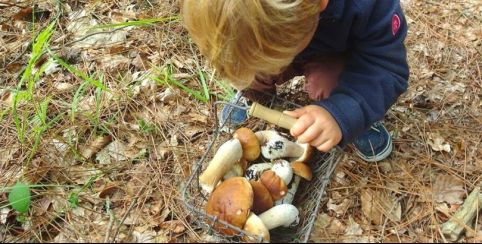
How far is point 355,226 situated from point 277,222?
32cm

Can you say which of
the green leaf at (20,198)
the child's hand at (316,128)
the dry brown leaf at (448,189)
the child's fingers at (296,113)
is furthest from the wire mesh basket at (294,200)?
the green leaf at (20,198)

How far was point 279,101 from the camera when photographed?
218cm

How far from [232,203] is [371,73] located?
710 mm

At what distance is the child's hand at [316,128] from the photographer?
5.16 ft

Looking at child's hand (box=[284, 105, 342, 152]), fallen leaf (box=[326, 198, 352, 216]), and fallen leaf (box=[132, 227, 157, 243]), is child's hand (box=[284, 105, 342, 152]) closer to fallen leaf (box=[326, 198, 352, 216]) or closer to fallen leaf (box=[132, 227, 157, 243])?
fallen leaf (box=[326, 198, 352, 216])

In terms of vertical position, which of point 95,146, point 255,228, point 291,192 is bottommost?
point 95,146

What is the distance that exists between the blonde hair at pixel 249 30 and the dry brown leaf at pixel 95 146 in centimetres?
81

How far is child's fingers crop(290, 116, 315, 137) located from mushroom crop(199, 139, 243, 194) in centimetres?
25

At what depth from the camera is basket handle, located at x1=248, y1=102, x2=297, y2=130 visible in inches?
61.6

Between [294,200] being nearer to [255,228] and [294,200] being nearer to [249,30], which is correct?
[255,228]

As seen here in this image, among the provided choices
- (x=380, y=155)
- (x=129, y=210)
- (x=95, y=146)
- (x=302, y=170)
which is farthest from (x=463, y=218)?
(x=95, y=146)

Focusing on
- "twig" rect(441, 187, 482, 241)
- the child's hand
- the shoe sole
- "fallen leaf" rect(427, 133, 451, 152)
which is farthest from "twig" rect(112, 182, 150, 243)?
"fallen leaf" rect(427, 133, 451, 152)

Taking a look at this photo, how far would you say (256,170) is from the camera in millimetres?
Answer: 1785

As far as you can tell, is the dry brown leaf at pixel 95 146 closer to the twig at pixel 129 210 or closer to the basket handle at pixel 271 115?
the twig at pixel 129 210
